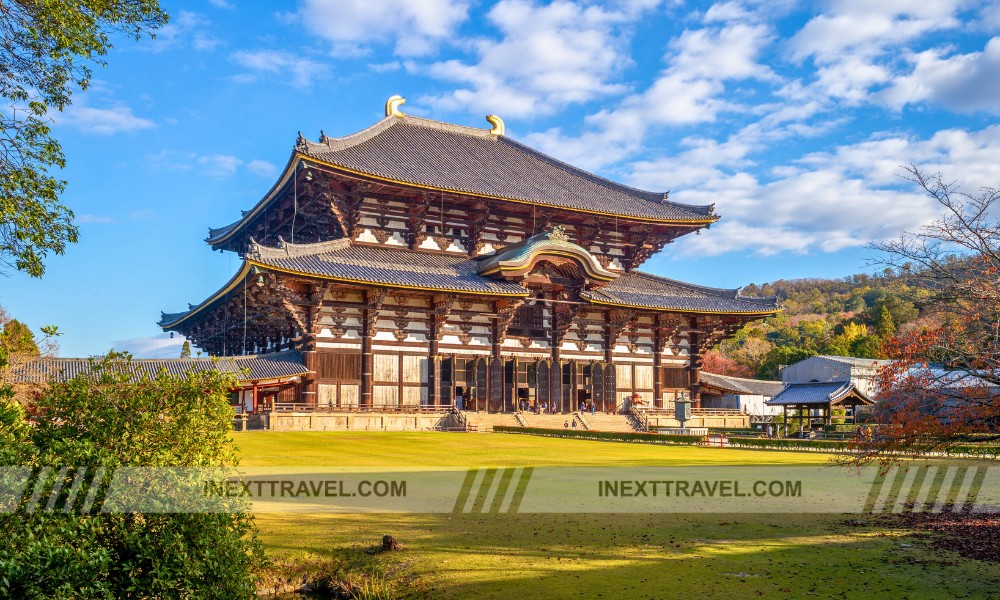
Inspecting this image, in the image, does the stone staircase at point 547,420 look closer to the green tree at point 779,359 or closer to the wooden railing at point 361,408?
the wooden railing at point 361,408

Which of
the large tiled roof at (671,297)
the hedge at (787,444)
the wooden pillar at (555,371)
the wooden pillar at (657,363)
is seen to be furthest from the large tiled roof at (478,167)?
the hedge at (787,444)

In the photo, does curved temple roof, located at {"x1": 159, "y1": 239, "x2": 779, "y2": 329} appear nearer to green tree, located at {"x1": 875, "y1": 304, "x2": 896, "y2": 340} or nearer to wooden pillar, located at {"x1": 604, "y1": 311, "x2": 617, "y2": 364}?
wooden pillar, located at {"x1": 604, "y1": 311, "x2": 617, "y2": 364}

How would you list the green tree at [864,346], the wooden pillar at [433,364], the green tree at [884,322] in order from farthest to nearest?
the green tree at [884,322]
the green tree at [864,346]
the wooden pillar at [433,364]

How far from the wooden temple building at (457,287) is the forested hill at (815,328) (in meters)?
14.8

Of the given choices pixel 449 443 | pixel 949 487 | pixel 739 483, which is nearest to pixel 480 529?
pixel 739 483

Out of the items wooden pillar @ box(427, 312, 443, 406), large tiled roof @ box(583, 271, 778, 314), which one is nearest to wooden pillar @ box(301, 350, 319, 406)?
wooden pillar @ box(427, 312, 443, 406)

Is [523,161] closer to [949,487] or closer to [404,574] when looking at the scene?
[949,487]

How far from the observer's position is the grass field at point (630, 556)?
1024 cm

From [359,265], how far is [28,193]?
2887cm

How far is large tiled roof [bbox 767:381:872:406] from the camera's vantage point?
38375 millimetres

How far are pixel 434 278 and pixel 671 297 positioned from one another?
1708cm

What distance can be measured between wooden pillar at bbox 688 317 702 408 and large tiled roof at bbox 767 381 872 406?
9.66 m

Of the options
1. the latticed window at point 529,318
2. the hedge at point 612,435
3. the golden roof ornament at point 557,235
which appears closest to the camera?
the hedge at point 612,435

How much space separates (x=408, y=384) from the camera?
42500mm
